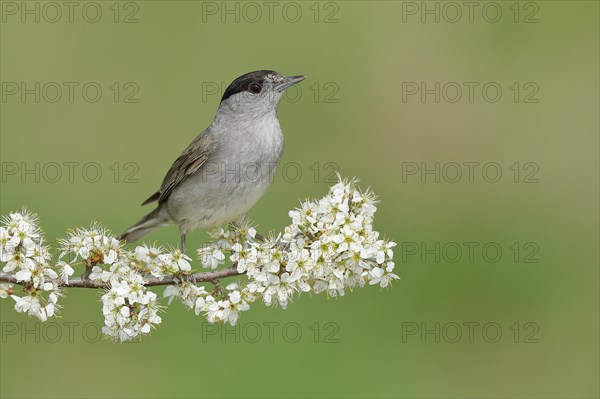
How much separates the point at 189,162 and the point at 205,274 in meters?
2.36

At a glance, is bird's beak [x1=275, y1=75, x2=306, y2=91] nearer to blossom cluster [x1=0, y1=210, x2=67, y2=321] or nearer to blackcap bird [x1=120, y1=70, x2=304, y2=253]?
blackcap bird [x1=120, y1=70, x2=304, y2=253]

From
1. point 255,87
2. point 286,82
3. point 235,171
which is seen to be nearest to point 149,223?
point 235,171

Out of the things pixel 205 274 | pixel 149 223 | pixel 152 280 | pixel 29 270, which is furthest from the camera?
pixel 149 223

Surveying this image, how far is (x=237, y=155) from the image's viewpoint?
271 inches

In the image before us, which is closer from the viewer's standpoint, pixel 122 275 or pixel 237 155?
pixel 122 275

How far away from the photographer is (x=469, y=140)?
13.7 metres

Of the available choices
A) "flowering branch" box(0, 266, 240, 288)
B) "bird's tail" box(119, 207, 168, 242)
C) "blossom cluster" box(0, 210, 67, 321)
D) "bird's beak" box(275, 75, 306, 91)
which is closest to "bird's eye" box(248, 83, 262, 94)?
Answer: "bird's beak" box(275, 75, 306, 91)

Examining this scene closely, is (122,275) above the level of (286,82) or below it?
below

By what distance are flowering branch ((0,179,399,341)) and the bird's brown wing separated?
2.15 meters

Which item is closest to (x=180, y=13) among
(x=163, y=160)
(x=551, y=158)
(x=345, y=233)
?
(x=163, y=160)

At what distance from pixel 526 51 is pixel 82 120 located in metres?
6.45

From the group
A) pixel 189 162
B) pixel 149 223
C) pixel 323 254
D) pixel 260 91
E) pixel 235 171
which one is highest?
pixel 260 91

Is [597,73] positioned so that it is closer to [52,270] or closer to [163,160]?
[163,160]

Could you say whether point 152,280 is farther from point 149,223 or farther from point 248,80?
point 149,223
